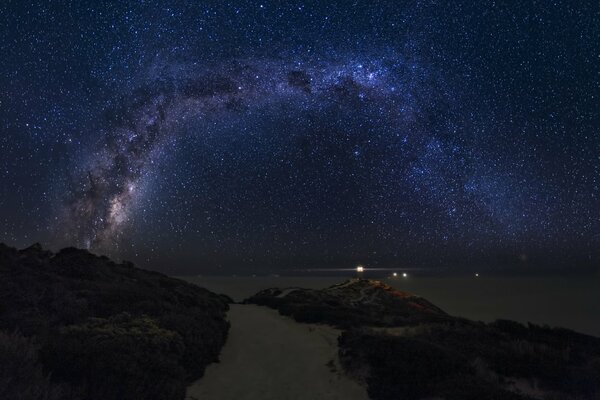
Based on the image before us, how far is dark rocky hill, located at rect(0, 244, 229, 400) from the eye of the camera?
7559 millimetres

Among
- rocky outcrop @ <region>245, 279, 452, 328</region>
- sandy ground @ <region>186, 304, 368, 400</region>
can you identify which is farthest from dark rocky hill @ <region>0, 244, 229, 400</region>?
rocky outcrop @ <region>245, 279, 452, 328</region>

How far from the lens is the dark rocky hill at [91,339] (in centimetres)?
756

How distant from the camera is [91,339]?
9727 mm

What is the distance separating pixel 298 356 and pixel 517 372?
21.8 ft

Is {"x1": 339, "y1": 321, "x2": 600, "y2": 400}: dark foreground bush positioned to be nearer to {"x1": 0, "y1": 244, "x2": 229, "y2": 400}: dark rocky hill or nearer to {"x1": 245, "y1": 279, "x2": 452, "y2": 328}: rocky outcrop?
{"x1": 0, "y1": 244, "x2": 229, "y2": 400}: dark rocky hill

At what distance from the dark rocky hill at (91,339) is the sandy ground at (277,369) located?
651 millimetres

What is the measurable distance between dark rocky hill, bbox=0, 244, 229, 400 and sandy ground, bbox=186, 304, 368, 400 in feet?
2.14

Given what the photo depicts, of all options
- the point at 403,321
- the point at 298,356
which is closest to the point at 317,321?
the point at 403,321

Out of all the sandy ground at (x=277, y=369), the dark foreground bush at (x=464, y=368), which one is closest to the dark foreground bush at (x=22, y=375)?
the sandy ground at (x=277, y=369)

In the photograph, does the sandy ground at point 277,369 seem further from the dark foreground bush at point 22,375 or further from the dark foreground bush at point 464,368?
the dark foreground bush at point 22,375

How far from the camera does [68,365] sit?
812cm

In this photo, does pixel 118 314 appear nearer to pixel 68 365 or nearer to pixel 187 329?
pixel 187 329

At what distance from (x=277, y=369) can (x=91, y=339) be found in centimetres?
535

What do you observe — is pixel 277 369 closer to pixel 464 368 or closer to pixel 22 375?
pixel 464 368
